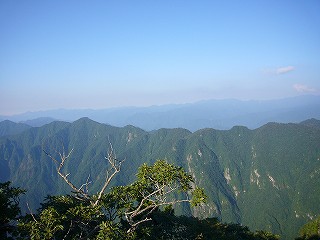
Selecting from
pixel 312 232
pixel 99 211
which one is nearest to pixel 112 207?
pixel 99 211

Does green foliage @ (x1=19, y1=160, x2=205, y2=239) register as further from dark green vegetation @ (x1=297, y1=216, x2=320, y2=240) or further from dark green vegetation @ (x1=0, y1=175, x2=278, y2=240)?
dark green vegetation @ (x1=297, y1=216, x2=320, y2=240)

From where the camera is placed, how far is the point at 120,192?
82.0 ft

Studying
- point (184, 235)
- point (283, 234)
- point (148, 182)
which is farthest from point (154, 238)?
point (283, 234)

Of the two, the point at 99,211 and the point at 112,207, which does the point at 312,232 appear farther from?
the point at 99,211

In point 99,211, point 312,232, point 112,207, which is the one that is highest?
point 99,211

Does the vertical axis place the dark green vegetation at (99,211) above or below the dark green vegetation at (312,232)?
above

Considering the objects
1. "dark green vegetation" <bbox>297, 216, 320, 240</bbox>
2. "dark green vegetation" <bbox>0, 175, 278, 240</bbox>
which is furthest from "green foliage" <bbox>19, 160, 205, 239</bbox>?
"dark green vegetation" <bbox>297, 216, 320, 240</bbox>

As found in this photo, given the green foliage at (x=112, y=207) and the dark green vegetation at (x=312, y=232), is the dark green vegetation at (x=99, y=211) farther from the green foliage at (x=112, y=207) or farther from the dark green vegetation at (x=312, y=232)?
the dark green vegetation at (x=312, y=232)

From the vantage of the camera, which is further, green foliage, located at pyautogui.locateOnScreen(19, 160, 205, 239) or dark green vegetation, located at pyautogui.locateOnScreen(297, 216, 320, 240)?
dark green vegetation, located at pyautogui.locateOnScreen(297, 216, 320, 240)

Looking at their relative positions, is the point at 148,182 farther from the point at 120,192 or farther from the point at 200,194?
the point at 200,194

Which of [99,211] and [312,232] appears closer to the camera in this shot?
[99,211]

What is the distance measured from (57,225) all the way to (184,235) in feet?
77.2

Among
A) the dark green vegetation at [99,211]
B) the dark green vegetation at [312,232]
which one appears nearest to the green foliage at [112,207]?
the dark green vegetation at [99,211]

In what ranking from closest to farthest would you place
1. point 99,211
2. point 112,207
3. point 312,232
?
point 99,211 < point 112,207 < point 312,232
